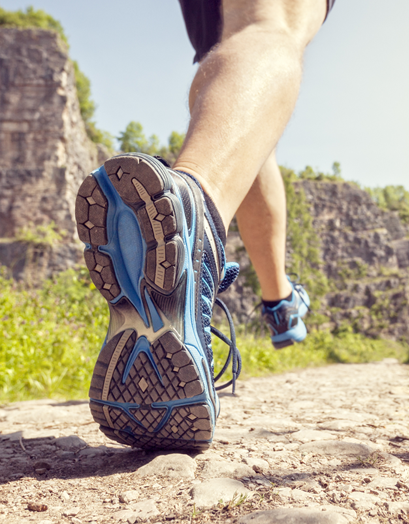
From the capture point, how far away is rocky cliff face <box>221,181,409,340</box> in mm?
15969

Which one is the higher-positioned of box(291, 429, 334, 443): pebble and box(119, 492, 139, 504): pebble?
box(119, 492, 139, 504): pebble

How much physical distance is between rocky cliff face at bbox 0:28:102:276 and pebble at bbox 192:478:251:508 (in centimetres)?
1068

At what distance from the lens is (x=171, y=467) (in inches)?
31.1

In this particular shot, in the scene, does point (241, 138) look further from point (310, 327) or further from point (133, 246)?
point (310, 327)

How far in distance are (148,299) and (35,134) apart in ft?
39.6

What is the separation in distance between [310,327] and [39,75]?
10.9 m

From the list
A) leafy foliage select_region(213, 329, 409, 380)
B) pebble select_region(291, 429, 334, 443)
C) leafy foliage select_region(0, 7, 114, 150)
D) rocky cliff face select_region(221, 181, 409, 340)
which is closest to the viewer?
pebble select_region(291, 429, 334, 443)

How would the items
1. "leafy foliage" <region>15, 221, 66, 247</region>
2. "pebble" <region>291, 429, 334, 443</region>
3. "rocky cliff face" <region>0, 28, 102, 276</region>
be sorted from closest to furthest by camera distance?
"pebble" <region>291, 429, 334, 443</region> < "leafy foliage" <region>15, 221, 66, 247</region> < "rocky cliff face" <region>0, 28, 102, 276</region>

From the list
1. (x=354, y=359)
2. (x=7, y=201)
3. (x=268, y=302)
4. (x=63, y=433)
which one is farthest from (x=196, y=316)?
(x=7, y=201)

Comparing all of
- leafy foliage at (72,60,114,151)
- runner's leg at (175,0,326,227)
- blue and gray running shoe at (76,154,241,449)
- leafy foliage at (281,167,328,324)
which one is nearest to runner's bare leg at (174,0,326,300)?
runner's leg at (175,0,326,227)

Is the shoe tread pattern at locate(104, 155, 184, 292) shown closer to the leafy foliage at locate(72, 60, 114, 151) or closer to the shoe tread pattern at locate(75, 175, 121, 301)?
the shoe tread pattern at locate(75, 175, 121, 301)

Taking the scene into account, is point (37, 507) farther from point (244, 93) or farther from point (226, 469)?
→ point (244, 93)

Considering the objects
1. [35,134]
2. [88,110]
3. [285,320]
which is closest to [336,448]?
[285,320]

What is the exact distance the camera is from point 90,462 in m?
0.90
